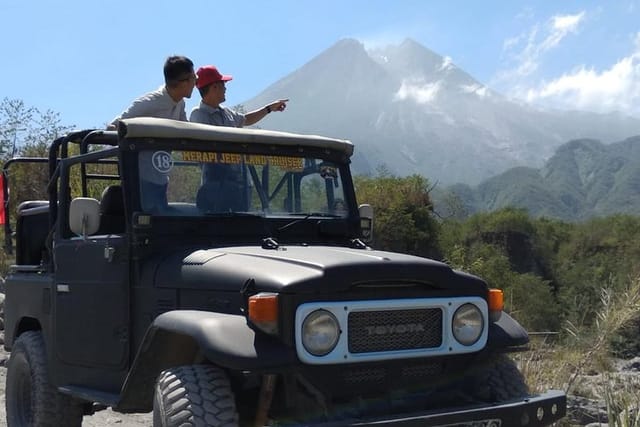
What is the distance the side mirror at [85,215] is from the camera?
4.50m

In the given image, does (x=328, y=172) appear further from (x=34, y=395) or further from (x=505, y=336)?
(x=34, y=395)

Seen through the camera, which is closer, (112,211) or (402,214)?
(112,211)

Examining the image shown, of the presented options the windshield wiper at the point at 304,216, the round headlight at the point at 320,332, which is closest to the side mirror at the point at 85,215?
the windshield wiper at the point at 304,216

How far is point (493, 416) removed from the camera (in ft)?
12.1

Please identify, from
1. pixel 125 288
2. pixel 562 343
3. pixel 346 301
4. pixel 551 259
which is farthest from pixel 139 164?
pixel 551 259

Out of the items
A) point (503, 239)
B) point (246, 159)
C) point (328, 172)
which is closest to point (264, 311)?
point (246, 159)

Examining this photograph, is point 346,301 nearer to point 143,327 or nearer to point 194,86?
point 143,327

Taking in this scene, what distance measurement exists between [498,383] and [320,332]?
45.8 inches

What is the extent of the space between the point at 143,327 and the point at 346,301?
1346 millimetres

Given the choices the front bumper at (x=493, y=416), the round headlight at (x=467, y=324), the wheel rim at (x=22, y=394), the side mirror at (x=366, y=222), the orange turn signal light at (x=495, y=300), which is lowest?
the wheel rim at (x=22, y=394)

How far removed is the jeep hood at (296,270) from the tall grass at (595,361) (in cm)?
133

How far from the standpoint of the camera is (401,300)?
3770mm

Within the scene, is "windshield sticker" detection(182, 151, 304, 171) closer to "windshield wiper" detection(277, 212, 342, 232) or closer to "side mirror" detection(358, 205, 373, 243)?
"windshield wiper" detection(277, 212, 342, 232)

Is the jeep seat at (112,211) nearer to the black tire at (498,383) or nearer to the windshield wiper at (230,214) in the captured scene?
the windshield wiper at (230,214)
